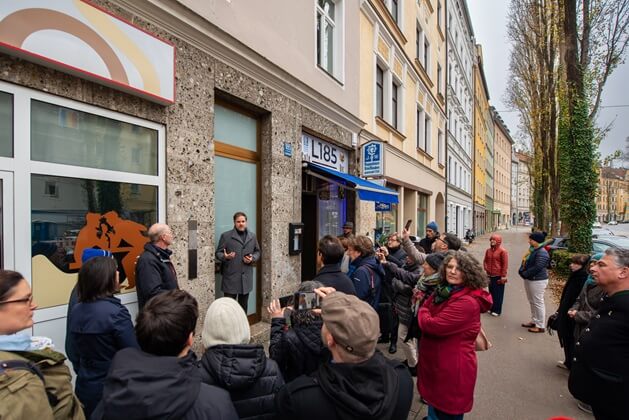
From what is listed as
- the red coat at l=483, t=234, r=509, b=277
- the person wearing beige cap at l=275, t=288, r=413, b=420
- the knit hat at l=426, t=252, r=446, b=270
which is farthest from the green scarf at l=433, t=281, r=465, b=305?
the red coat at l=483, t=234, r=509, b=277

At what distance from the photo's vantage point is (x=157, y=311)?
1.46m

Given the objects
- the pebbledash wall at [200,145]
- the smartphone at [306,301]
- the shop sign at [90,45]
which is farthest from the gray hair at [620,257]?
the shop sign at [90,45]

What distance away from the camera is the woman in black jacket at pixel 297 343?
6.71 ft

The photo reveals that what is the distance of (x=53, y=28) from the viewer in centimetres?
281

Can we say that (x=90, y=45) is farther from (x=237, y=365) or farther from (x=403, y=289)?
(x=403, y=289)

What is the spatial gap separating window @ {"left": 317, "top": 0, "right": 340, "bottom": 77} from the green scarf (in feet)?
20.2

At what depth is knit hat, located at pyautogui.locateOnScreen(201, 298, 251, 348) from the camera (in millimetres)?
1613

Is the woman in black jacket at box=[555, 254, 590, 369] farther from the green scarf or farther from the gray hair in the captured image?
the green scarf

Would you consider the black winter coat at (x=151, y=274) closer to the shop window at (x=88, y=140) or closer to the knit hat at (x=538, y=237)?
the shop window at (x=88, y=140)

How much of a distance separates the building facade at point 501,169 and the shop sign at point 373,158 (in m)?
47.8

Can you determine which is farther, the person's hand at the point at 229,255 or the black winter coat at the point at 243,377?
the person's hand at the point at 229,255

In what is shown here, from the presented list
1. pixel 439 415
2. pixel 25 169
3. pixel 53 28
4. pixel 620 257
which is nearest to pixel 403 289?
pixel 439 415

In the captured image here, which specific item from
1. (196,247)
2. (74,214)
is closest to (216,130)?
(196,247)

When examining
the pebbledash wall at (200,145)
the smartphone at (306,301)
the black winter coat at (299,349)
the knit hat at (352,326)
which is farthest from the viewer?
the pebbledash wall at (200,145)
